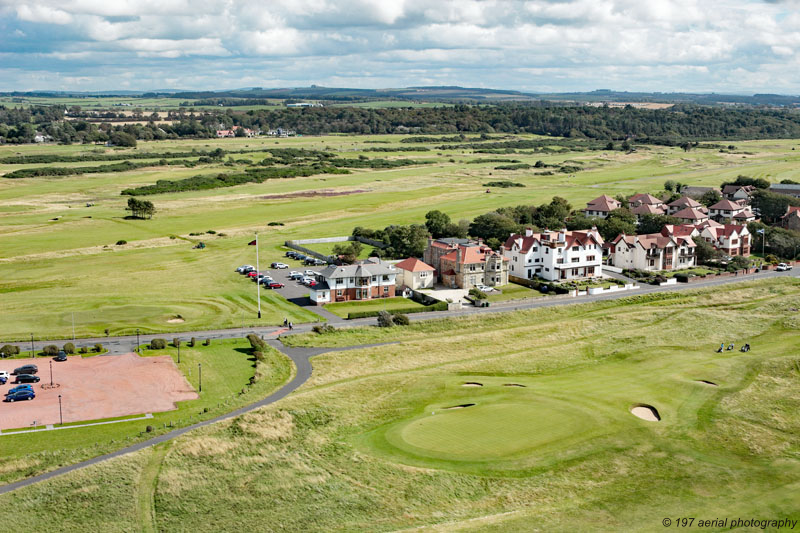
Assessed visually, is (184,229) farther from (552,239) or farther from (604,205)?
(604,205)

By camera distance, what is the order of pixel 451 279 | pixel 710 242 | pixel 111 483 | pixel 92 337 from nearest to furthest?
pixel 111 483, pixel 92 337, pixel 451 279, pixel 710 242

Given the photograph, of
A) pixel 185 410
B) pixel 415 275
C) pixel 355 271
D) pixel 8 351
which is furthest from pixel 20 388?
pixel 415 275

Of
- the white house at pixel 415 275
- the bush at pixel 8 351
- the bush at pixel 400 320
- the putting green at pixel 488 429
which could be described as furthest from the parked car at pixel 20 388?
the white house at pixel 415 275

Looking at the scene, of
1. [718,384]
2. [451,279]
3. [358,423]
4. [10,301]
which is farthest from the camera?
[451,279]

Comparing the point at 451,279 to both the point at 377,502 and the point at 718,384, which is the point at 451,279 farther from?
the point at 377,502

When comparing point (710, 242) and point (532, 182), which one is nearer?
point (710, 242)

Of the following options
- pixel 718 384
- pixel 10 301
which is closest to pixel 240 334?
pixel 10 301
